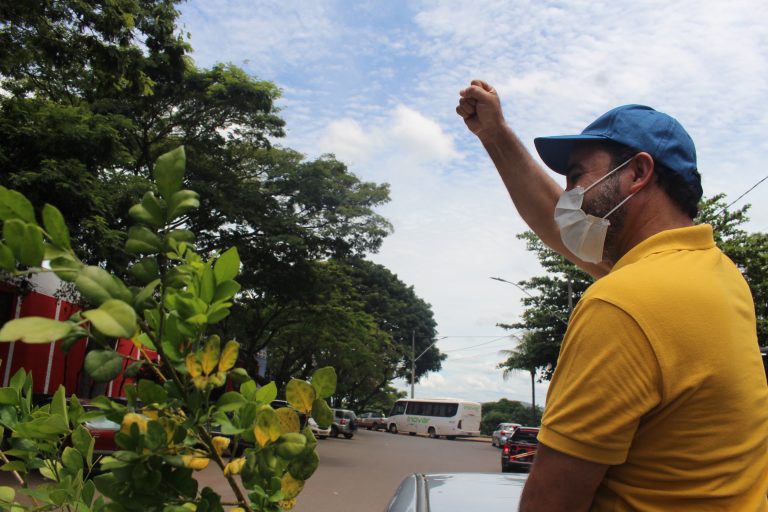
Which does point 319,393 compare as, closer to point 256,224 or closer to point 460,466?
point 256,224

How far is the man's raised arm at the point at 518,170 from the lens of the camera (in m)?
1.86

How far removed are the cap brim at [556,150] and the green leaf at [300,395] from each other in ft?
2.83

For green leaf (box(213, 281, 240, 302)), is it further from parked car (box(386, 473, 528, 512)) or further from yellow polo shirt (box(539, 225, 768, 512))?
parked car (box(386, 473, 528, 512))

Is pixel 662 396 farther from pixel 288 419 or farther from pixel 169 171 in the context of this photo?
pixel 169 171

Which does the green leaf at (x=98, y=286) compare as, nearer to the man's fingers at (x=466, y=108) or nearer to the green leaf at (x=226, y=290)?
the green leaf at (x=226, y=290)

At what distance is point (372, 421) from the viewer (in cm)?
4347

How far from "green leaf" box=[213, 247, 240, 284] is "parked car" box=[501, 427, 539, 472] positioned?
1595 cm

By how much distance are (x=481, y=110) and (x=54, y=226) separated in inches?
55.0

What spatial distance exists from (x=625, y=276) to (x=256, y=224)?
14.9 meters

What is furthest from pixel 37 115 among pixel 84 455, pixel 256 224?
pixel 84 455

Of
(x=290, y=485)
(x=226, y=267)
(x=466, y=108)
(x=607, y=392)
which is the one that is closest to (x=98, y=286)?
(x=226, y=267)

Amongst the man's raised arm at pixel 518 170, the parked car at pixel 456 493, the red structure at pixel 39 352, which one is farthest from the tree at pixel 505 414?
the man's raised arm at pixel 518 170

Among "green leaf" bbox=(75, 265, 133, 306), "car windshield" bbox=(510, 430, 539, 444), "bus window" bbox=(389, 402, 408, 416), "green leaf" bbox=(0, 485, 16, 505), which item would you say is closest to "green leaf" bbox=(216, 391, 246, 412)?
"green leaf" bbox=(75, 265, 133, 306)

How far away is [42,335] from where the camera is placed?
1.92 feet
